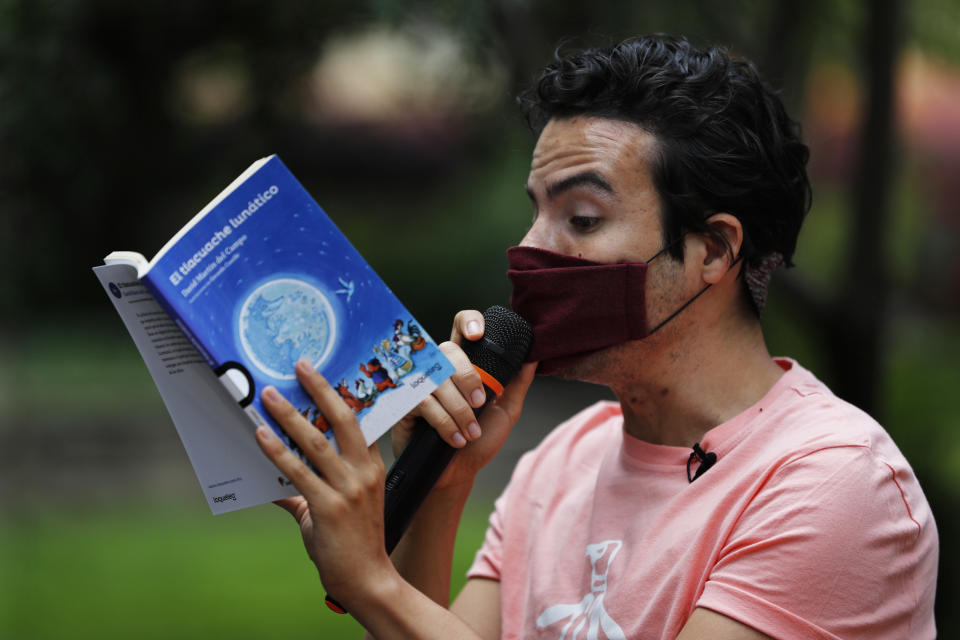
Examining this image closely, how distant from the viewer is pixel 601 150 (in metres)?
2.15

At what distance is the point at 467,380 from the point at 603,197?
1.58 feet

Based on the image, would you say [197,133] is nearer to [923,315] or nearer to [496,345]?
[496,345]

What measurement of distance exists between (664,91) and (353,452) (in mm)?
1017

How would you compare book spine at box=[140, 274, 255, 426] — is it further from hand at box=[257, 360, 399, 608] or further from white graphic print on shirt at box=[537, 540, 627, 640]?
white graphic print on shirt at box=[537, 540, 627, 640]

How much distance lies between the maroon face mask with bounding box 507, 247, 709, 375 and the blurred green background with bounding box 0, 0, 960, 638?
0.90 m

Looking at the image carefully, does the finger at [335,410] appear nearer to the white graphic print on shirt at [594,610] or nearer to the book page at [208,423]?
the book page at [208,423]

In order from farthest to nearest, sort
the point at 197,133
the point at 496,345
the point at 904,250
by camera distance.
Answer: the point at 904,250 → the point at 197,133 → the point at 496,345

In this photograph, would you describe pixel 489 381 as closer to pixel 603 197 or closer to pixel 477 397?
pixel 477 397

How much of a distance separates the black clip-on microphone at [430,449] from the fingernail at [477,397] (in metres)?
0.04

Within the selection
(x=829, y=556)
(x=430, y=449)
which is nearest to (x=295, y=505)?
(x=430, y=449)

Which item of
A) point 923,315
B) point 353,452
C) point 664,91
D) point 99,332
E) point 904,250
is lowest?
point 923,315

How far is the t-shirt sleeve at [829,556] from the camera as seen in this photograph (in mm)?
1774

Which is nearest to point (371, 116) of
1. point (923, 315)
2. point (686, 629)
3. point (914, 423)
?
point (923, 315)

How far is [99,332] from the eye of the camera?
1065 centimetres
